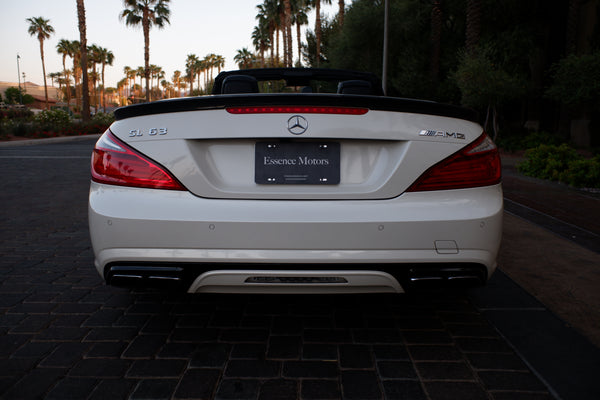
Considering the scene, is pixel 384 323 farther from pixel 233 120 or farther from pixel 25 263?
pixel 25 263

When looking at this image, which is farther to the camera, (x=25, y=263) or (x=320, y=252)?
(x=25, y=263)

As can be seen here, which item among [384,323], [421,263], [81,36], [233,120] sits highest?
[81,36]

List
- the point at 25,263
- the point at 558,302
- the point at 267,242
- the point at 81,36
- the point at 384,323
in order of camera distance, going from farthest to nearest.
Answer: the point at 81,36, the point at 25,263, the point at 558,302, the point at 384,323, the point at 267,242

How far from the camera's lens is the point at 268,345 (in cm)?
260

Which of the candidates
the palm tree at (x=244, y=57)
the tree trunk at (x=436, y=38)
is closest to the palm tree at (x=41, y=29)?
the palm tree at (x=244, y=57)

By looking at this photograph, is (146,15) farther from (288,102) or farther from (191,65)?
(191,65)

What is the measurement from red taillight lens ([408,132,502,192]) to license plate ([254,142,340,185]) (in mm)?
415

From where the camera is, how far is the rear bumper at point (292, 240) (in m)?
2.27

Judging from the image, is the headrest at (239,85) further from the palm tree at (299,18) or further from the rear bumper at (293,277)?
the palm tree at (299,18)

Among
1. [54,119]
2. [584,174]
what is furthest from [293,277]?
[54,119]

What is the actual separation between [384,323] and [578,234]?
3.30 m

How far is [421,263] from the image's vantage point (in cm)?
234

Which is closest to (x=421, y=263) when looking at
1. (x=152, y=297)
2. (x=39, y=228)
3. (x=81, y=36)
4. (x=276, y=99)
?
(x=276, y=99)

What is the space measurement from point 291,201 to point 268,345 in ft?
2.72
